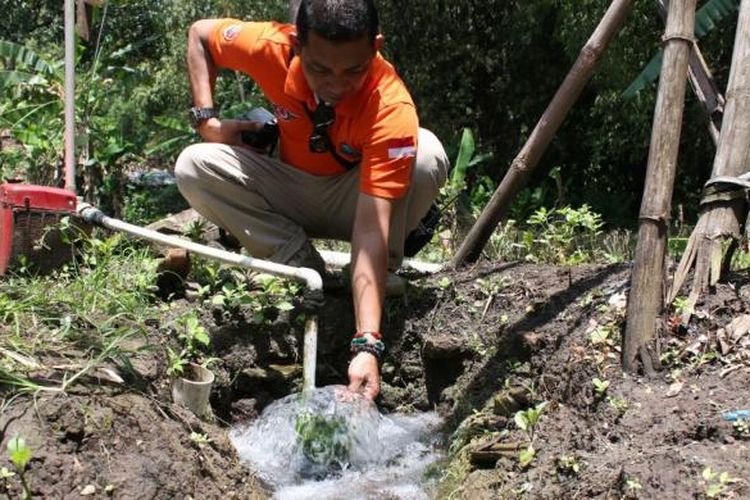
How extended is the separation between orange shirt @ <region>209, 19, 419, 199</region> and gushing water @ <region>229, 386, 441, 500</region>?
0.75 meters

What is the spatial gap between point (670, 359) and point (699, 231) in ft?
1.58

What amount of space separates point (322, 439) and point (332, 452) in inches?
2.5

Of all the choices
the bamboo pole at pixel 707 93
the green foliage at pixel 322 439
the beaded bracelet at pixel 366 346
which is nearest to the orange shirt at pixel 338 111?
the beaded bracelet at pixel 366 346

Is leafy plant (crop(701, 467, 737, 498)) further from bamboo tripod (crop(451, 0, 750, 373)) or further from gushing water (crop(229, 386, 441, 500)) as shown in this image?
gushing water (crop(229, 386, 441, 500))

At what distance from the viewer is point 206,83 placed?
3510 mm

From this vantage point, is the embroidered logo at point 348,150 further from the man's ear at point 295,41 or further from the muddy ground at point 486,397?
the muddy ground at point 486,397

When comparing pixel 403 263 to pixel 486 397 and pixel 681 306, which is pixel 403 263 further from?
pixel 681 306

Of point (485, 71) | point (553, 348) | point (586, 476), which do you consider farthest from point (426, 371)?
point (485, 71)

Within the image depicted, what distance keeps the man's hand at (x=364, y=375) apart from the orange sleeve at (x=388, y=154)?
0.58 metres

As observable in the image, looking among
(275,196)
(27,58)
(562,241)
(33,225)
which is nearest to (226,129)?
(275,196)

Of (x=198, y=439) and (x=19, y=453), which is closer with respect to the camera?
(x=19, y=453)

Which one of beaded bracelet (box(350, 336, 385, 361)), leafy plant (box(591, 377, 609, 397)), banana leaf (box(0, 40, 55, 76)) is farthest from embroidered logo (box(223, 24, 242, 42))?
banana leaf (box(0, 40, 55, 76))

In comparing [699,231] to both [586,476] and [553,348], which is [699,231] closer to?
[553,348]

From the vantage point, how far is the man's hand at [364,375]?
265 centimetres
